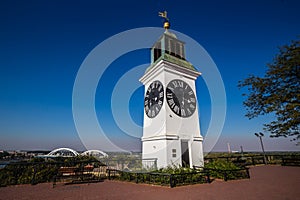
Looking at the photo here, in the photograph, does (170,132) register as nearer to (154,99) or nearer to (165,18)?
(154,99)

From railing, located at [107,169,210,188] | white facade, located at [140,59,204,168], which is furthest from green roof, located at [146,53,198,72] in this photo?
railing, located at [107,169,210,188]

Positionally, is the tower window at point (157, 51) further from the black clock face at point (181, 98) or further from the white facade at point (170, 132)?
the black clock face at point (181, 98)

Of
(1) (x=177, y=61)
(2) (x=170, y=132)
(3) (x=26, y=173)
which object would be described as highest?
(1) (x=177, y=61)

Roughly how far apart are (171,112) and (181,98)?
5.08 ft

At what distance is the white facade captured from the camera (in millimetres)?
10531

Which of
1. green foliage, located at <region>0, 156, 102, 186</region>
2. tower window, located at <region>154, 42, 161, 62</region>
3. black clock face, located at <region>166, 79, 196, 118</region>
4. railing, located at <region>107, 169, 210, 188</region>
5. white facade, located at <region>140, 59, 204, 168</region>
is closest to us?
railing, located at <region>107, 169, 210, 188</region>

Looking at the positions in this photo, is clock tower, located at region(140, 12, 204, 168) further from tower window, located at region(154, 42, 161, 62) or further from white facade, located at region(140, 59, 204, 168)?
tower window, located at region(154, 42, 161, 62)

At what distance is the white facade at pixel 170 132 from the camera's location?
415 inches

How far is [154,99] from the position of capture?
12531mm

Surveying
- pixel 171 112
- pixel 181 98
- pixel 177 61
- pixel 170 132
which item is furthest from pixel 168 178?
pixel 177 61

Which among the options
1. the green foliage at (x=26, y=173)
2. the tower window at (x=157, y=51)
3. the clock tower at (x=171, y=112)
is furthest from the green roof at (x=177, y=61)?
the green foliage at (x=26, y=173)

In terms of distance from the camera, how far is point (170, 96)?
11641mm

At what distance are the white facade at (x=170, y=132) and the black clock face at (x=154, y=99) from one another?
37 centimetres

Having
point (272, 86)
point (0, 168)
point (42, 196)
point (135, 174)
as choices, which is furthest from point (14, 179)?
point (272, 86)
